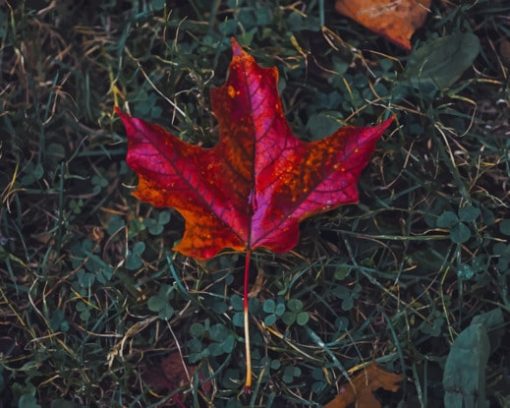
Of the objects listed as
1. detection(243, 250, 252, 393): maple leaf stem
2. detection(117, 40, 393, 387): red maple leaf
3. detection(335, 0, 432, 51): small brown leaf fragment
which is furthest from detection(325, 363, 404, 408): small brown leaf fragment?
detection(335, 0, 432, 51): small brown leaf fragment

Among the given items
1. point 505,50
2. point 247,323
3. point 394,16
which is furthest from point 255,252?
point 505,50

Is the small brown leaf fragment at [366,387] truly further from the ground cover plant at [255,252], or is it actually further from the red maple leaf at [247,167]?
the red maple leaf at [247,167]

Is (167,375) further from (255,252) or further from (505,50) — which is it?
(505,50)

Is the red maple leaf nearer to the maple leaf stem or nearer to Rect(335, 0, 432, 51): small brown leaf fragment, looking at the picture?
the maple leaf stem

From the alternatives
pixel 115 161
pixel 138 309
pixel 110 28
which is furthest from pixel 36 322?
pixel 110 28

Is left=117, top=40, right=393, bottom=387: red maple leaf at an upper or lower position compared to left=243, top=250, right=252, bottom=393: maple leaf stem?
upper

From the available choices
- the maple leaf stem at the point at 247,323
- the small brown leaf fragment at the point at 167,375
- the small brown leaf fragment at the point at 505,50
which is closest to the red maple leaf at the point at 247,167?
the maple leaf stem at the point at 247,323

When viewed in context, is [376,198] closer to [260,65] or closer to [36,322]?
[260,65]
